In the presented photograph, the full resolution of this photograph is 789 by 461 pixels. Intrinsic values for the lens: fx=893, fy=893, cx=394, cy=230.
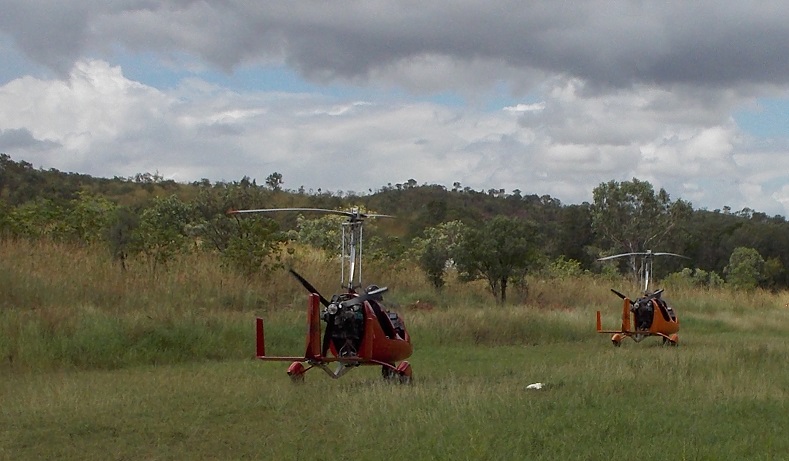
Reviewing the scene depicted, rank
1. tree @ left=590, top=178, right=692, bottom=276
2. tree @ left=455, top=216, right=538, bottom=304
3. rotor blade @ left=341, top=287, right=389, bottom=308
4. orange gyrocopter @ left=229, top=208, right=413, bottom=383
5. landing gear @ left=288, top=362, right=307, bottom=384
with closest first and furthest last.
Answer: orange gyrocopter @ left=229, top=208, right=413, bottom=383
rotor blade @ left=341, top=287, right=389, bottom=308
landing gear @ left=288, top=362, right=307, bottom=384
tree @ left=455, top=216, right=538, bottom=304
tree @ left=590, top=178, right=692, bottom=276

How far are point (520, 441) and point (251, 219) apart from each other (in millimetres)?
15372

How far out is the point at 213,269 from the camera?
790 inches

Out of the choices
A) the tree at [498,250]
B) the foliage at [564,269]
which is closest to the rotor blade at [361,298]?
the tree at [498,250]

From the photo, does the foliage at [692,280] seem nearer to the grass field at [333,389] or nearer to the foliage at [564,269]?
the foliage at [564,269]

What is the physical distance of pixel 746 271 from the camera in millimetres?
43156

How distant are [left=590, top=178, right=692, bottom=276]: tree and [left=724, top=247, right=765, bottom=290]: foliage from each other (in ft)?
12.1

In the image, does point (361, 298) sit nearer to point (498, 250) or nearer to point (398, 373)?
point (398, 373)

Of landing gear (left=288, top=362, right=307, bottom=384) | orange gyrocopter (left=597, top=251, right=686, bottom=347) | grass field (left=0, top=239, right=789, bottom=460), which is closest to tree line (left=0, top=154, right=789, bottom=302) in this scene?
grass field (left=0, top=239, right=789, bottom=460)

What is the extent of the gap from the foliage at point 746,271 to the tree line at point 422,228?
0.08 metres

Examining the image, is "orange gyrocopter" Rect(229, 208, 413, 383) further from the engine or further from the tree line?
the tree line

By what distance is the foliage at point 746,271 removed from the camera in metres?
40.5

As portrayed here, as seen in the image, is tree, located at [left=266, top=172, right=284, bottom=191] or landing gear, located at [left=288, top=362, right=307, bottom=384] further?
tree, located at [left=266, top=172, right=284, bottom=191]

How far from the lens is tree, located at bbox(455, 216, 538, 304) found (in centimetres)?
2344

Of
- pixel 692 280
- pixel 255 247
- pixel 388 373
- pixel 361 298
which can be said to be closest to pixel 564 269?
pixel 692 280
